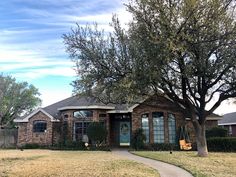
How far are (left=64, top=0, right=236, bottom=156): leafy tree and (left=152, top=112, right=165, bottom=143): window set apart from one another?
827 centimetres

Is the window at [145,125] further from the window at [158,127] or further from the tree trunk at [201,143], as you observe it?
the tree trunk at [201,143]

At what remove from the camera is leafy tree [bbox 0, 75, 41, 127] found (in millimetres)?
55250

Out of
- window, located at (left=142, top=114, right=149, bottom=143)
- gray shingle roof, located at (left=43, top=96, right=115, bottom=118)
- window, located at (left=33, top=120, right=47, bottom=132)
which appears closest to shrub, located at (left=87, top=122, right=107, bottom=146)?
gray shingle roof, located at (left=43, top=96, right=115, bottom=118)

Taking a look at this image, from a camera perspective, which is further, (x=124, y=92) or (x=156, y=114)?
(x=156, y=114)

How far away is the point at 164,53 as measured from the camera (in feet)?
63.2

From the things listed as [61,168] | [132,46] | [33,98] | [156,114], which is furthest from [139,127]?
[33,98]

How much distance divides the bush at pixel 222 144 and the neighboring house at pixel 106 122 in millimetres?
3753

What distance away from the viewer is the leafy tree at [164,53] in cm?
1973

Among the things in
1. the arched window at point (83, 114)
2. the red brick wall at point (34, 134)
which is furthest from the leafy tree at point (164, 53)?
the red brick wall at point (34, 134)

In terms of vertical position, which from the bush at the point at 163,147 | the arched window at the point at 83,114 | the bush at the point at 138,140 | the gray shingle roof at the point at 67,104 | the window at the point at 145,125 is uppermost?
the gray shingle roof at the point at 67,104

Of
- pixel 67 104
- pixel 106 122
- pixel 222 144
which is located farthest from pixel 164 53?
pixel 67 104

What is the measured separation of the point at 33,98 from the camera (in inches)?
2313

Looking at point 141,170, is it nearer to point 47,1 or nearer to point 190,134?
point 47,1

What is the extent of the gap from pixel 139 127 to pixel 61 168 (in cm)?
1579
